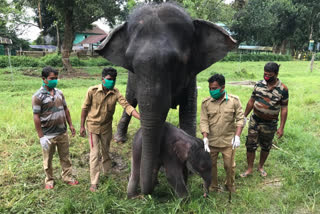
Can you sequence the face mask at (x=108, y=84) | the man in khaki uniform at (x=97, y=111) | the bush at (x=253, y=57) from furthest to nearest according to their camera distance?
the bush at (x=253, y=57)
the man in khaki uniform at (x=97, y=111)
the face mask at (x=108, y=84)

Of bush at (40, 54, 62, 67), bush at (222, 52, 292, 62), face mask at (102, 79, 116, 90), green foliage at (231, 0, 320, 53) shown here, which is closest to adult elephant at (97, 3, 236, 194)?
face mask at (102, 79, 116, 90)

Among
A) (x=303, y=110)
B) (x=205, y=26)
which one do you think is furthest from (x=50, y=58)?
(x=205, y=26)

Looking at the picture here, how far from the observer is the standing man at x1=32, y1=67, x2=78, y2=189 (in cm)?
338

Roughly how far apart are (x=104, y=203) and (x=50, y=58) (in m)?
20.7

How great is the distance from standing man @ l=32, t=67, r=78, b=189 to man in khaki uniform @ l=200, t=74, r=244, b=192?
1.93m

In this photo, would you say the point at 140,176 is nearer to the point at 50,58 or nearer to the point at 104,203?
the point at 104,203

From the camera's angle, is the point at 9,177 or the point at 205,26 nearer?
the point at 205,26

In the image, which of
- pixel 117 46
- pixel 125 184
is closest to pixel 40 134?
pixel 125 184

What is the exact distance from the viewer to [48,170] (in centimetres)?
362

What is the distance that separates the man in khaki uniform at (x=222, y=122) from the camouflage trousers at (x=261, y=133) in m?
0.69

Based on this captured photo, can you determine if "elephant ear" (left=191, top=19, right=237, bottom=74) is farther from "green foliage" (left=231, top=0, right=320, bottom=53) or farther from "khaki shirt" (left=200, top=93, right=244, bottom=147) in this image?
"green foliage" (left=231, top=0, right=320, bottom=53)

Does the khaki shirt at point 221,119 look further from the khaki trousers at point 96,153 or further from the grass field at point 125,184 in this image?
the khaki trousers at point 96,153

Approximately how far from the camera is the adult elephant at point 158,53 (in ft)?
8.50

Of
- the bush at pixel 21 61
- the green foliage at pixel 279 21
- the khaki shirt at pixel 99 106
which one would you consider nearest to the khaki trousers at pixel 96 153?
the khaki shirt at pixel 99 106
